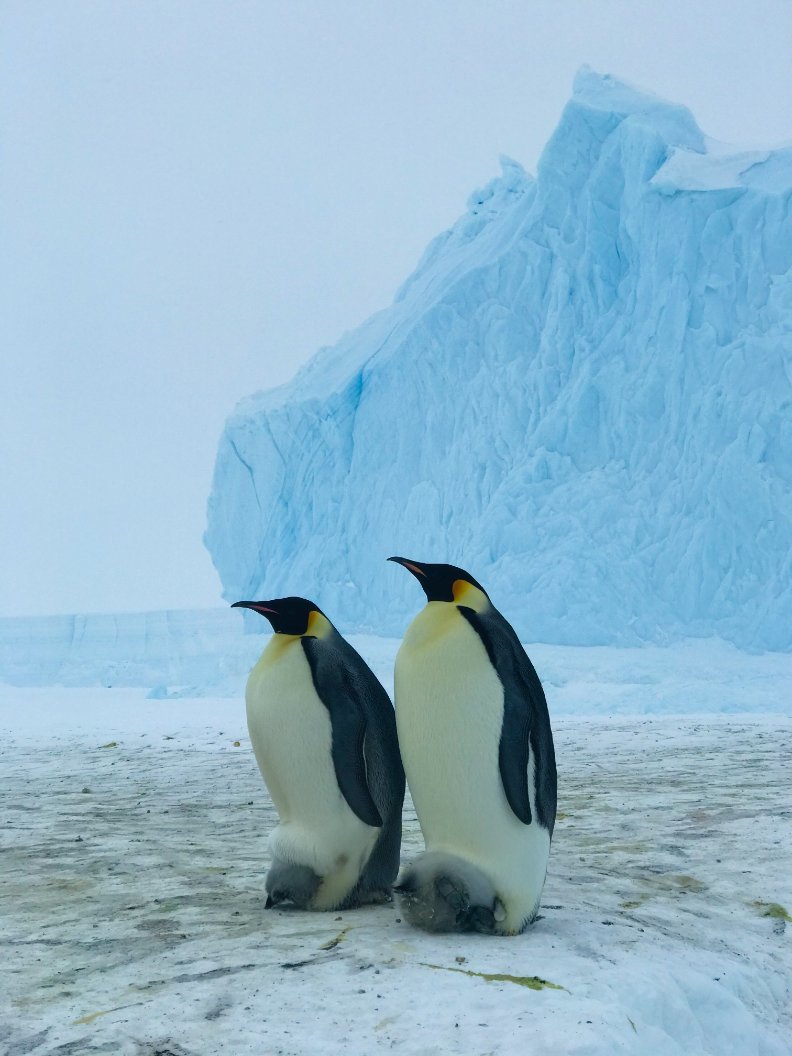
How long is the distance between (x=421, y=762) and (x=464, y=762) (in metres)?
0.11

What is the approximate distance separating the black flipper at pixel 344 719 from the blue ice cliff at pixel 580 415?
31.1 feet

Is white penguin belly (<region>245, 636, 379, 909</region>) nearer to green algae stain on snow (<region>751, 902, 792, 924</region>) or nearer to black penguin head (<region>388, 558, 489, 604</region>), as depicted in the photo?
black penguin head (<region>388, 558, 489, 604</region>)

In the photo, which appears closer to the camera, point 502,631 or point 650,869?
point 502,631

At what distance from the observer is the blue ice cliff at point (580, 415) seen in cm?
1166

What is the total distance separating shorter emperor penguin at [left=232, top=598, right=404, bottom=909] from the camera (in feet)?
8.25

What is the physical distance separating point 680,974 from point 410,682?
795 mm

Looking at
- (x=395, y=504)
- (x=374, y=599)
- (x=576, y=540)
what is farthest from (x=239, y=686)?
(x=576, y=540)

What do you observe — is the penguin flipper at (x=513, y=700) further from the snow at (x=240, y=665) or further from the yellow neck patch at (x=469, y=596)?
the snow at (x=240, y=665)

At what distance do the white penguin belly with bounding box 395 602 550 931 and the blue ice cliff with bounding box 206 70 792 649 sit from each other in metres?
9.56

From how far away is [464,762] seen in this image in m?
2.35

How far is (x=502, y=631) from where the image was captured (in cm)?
243

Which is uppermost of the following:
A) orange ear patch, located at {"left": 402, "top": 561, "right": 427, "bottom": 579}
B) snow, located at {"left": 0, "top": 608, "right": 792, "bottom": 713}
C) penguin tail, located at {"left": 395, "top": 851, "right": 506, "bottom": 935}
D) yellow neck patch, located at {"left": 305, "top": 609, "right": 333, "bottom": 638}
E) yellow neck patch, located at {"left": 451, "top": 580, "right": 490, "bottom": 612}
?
orange ear patch, located at {"left": 402, "top": 561, "right": 427, "bottom": 579}

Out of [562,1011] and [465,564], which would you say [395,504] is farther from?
[562,1011]

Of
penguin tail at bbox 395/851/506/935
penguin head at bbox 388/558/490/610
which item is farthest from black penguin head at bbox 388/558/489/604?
penguin tail at bbox 395/851/506/935
